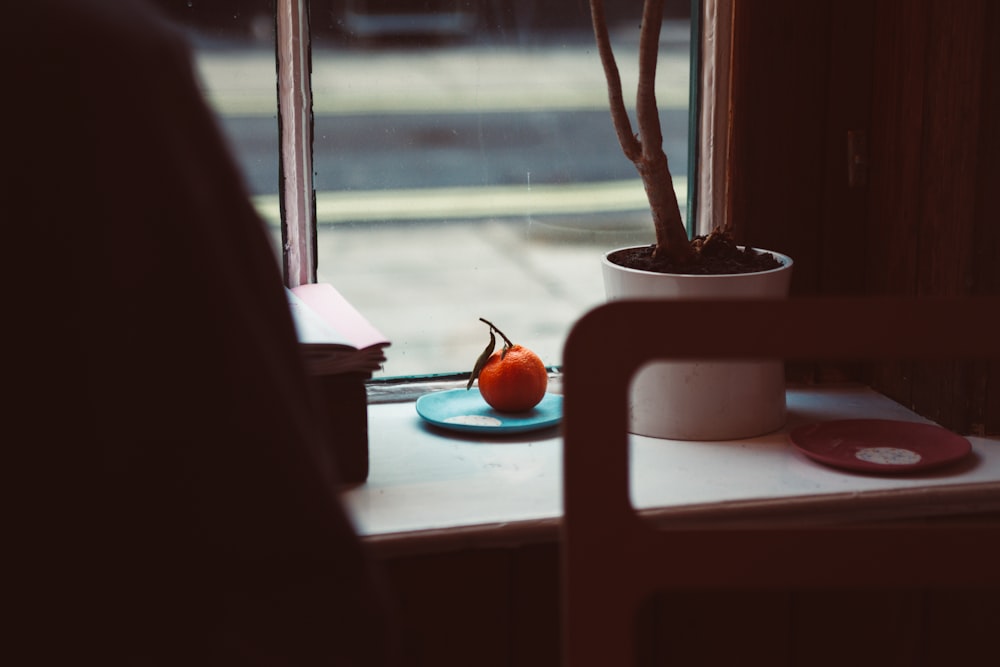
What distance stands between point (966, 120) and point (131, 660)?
1.08 meters

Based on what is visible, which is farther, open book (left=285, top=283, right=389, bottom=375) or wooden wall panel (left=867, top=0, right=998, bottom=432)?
wooden wall panel (left=867, top=0, right=998, bottom=432)

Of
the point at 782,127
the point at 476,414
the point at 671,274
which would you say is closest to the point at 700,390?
the point at 671,274

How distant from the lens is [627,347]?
0.56 m

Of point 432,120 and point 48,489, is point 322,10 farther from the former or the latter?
point 48,489

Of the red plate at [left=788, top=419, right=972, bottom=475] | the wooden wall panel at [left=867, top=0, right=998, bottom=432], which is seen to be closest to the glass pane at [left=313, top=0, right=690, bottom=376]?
the wooden wall panel at [left=867, top=0, right=998, bottom=432]

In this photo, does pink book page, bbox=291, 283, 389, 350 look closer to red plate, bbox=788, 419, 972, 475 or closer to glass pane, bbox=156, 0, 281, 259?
glass pane, bbox=156, 0, 281, 259

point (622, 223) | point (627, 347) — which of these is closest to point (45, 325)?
point (627, 347)

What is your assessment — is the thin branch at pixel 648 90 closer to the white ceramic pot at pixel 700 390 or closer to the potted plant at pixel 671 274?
the potted plant at pixel 671 274

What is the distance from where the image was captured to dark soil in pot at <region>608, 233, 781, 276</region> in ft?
3.92

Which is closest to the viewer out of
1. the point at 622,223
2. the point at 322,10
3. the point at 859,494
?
the point at 859,494

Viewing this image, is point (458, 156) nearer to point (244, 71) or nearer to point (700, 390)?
point (244, 71)

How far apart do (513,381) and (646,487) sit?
0.26 meters

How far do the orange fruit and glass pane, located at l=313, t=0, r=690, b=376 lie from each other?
14 cm

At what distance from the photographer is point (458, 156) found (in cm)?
139
